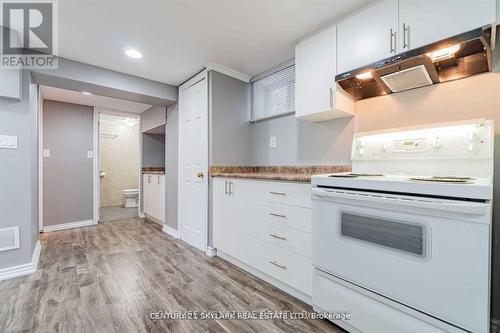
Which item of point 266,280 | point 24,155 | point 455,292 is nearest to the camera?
point 455,292

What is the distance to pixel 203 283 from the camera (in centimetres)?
191

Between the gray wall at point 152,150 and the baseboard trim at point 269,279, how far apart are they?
2991mm

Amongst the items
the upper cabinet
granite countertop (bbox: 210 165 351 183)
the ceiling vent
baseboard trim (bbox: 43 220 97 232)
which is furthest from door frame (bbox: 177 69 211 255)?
baseboard trim (bbox: 43 220 97 232)

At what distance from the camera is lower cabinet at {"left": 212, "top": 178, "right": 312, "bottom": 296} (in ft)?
5.24

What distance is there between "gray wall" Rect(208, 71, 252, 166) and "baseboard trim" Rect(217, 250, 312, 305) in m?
1.07

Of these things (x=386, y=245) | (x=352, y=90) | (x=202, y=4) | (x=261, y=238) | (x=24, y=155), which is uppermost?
(x=202, y=4)

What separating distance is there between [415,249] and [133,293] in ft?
6.43

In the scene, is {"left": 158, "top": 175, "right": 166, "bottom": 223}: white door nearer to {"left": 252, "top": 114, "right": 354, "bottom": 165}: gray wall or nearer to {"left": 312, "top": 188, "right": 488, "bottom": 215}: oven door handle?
{"left": 252, "top": 114, "right": 354, "bottom": 165}: gray wall

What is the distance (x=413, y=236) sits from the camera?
41.5 inches

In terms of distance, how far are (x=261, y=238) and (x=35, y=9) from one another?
8.18ft

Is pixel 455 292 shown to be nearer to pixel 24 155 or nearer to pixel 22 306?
pixel 22 306

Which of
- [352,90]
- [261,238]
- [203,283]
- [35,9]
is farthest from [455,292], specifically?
[35,9]

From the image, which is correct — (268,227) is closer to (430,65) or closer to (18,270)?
(430,65)

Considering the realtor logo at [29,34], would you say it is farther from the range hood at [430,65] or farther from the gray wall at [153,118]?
the range hood at [430,65]
